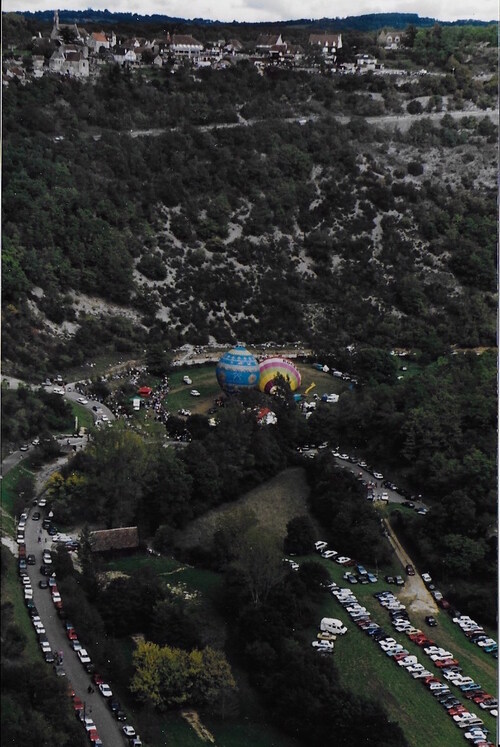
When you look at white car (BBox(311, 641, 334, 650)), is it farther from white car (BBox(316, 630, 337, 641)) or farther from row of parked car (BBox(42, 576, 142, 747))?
row of parked car (BBox(42, 576, 142, 747))

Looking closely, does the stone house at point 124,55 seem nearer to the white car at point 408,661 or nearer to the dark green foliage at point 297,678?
the dark green foliage at point 297,678

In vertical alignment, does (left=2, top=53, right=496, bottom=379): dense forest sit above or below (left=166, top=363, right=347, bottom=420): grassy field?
above

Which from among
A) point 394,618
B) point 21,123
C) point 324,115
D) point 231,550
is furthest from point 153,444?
point 324,115

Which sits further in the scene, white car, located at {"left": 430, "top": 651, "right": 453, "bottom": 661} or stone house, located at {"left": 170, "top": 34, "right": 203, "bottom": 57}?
stone house, located at {"left": 170, "top": 34, "right": 203, "bottom": 57}

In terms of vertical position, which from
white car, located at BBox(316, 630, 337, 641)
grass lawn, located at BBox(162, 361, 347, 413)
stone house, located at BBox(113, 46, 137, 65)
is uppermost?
stone house, located at BBox(113, 46, 137, 65)

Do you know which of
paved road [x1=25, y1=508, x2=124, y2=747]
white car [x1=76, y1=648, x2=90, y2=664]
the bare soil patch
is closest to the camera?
paved road [x1=25, y1=508, x2=124, y2=747]

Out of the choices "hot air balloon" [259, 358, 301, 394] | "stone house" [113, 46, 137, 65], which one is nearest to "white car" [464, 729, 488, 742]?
"hot air balloon" [259, 358, 301, 394]
